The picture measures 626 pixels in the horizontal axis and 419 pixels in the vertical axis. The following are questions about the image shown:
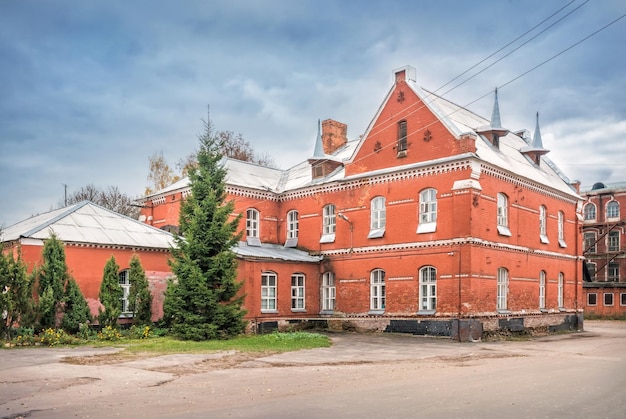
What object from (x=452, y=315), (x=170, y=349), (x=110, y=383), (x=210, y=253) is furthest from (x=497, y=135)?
(x=110, y=383)

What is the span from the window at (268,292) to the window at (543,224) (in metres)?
13.1

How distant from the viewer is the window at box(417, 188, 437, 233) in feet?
85.3

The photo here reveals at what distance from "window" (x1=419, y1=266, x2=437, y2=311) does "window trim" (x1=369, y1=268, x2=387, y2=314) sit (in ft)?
6.92

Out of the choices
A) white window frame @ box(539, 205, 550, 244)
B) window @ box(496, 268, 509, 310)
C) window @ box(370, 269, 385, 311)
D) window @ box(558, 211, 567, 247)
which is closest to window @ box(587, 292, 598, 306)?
window @ box(558, 211, 567, 247)

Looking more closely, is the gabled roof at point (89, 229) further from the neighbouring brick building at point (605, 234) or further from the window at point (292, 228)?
the neighbouring brick building at point (605, 234)

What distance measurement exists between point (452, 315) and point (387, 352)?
5.70 m

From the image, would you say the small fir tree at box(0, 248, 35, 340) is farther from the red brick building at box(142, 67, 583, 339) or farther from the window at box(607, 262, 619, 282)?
the window at box(607, 262, 619, 282)

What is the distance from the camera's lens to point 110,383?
1263cm

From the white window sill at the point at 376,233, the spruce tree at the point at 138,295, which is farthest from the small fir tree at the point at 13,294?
the white window sill at the point at 376,233

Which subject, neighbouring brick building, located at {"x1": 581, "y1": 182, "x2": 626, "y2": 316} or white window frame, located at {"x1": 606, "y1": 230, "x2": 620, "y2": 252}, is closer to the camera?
neighbouring brick building, located at {"x1": 581, "y1": 182, "x2": 626, "y2": 316}

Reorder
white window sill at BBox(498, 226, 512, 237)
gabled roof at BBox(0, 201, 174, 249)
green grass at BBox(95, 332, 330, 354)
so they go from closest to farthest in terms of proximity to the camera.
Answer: green grass at BBox(95, 332, 330, 354) → gabled roof at BBox(0, 201, 174, 249) → white window sill at BBox(498, 226, 512, 237)

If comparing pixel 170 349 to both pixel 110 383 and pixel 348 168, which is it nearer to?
pixel 110 383

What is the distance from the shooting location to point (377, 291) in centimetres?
2789

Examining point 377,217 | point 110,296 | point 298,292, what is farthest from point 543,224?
point 110,296
